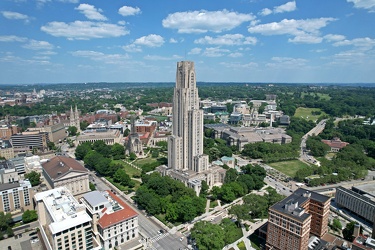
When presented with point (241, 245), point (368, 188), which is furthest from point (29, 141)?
point (368, 188)

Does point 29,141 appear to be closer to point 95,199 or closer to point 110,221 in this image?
point 95,199

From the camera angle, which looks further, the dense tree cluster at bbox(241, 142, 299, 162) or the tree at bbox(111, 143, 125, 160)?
the tree at bbox(111, 143, 125, 160)

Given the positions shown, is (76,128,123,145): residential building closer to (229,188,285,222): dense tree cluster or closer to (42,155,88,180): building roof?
(42,155,88,180): building roof

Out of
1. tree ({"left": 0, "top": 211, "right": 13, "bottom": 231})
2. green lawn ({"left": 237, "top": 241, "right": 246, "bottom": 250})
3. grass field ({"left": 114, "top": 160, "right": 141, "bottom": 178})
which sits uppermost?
tree ({"left": 0, "top": 211, "right": 13, "bottom": 231})

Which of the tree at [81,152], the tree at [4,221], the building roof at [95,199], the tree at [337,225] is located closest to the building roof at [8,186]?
the tree at [4,221]

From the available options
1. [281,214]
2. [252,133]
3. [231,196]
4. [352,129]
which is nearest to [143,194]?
[231,196]

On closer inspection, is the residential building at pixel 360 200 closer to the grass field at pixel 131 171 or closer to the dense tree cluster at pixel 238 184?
the dense tree cluster at pixel 238 184

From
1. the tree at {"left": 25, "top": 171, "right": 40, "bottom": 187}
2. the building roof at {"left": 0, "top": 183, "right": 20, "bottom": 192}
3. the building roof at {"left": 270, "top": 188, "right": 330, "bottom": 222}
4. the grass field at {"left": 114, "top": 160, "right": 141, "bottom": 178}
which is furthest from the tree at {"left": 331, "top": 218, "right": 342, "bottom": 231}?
the tree at {"left": 25, "top": 171, "right": 40, "bottom": 187}
